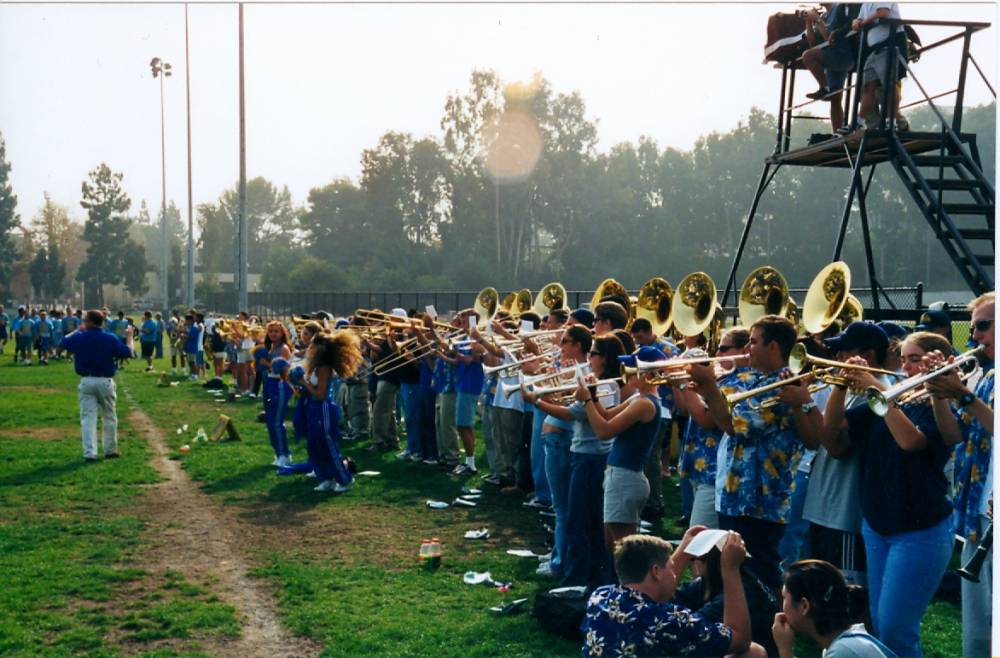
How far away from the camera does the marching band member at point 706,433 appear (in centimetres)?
536

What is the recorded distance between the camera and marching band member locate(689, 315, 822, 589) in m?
5.01

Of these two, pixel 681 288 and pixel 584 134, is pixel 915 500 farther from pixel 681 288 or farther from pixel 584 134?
pixel 584 134

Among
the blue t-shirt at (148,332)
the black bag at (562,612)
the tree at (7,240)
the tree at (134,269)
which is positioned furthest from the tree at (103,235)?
the black bag at (562,612)

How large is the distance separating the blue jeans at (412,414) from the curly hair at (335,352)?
205 centimetres

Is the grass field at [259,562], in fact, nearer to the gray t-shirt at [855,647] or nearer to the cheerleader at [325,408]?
the cheerleader at [325,408]

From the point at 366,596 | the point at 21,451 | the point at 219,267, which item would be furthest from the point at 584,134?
the point at 219,267

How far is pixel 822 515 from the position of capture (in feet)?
17.4

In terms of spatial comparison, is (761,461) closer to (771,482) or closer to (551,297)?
(771,482)

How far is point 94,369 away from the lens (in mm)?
12844

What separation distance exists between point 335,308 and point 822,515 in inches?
1505

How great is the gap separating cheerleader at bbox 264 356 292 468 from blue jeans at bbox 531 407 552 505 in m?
3.78

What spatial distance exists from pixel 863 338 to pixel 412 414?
8.43 meters

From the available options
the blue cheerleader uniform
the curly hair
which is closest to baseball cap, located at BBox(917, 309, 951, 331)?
the curly hair

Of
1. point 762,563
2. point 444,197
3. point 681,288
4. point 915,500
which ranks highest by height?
point 444,197
